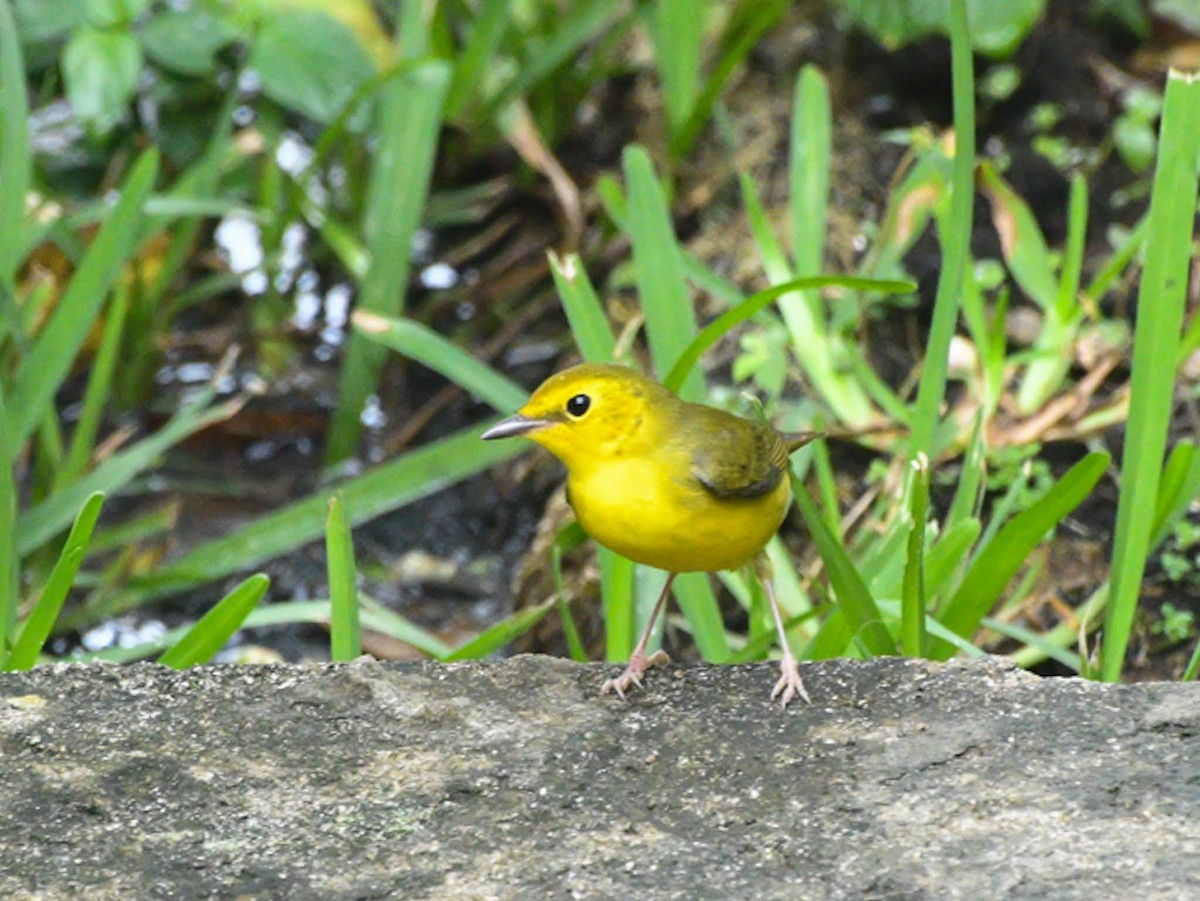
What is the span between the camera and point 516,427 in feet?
10.3

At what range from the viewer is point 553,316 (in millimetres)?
5648

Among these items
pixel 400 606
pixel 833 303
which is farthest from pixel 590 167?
pixel 400 606

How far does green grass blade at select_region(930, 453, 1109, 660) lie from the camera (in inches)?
125

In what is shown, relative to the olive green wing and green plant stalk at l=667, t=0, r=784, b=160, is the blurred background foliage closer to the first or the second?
green plant stalk at l=667, t=0, r=784, b=160

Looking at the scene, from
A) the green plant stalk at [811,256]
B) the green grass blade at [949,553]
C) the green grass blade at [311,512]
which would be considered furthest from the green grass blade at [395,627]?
the green plant stalk at [811,256]

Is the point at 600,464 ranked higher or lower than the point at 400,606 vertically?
higher

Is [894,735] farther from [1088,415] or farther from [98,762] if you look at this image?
[1088,415]

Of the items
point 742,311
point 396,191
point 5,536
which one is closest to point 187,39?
point 396,191

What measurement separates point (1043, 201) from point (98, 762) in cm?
359

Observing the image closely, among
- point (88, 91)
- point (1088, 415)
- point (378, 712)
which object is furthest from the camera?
point (88, 91)

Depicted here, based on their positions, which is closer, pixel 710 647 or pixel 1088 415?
pixel 710 647

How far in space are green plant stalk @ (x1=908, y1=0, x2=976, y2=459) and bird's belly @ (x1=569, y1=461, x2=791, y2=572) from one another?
0.50 meters

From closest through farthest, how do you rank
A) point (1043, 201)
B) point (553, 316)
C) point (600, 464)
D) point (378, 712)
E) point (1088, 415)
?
point (378, 712) < point (600, 464) < point (1088, 415) < point (1043, 201) < point (553, 316)

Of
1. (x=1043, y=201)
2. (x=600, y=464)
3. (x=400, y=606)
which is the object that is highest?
(x=1043, y=201)
